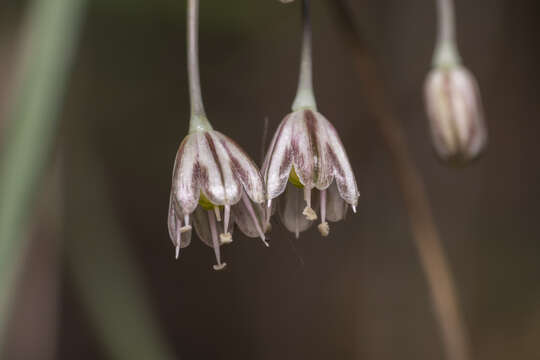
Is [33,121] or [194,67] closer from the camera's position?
[194,67]

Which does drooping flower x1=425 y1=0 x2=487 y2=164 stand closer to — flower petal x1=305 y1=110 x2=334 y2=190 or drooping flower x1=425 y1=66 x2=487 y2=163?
drooping flower x1=425 y1=66 x2=487 y2=163

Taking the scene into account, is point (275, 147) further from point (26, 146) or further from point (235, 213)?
point (26, 146)

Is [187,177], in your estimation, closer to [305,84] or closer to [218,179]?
[218,179]

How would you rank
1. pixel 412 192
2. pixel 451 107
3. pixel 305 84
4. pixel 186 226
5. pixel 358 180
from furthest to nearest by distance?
pixel 358 180 < pixel 412 192 < pixel 451 107 < pixel 305 84 < pixel 186 226

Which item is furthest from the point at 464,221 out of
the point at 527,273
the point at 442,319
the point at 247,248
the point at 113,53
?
the point at 113,53

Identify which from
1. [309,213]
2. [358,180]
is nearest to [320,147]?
[309,213]

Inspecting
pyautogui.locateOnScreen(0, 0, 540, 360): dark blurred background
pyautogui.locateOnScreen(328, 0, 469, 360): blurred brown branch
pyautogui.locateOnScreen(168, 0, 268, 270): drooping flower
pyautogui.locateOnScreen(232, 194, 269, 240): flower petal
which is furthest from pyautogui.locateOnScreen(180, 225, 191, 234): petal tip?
pyautogui.locateOnScreen(0, 0, 540, 360): dark blurred background

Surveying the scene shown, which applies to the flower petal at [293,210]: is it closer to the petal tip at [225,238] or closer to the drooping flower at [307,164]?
the drooping flower at [307,164]
